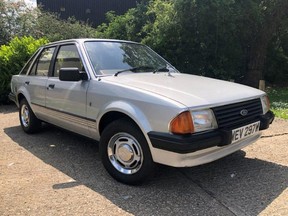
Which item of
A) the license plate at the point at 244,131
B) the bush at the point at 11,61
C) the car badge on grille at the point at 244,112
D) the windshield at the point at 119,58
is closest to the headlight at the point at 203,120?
the license plate at the point at 244,131

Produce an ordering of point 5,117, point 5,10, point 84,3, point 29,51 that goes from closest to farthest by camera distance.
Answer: point 5,117
point 29,51
point 5,10
point 84,3

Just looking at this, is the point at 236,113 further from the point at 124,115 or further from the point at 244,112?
the point at 124,115

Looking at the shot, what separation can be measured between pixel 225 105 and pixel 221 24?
731 cm

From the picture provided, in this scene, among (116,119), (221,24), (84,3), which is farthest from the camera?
(84,3)

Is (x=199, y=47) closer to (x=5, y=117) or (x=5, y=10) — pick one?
(x=5, y=117)

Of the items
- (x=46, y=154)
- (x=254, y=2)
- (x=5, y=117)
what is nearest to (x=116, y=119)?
(x=46, y=154)

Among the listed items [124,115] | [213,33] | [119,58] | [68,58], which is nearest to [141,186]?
[124,115]

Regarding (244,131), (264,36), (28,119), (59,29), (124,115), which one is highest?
(59,29)

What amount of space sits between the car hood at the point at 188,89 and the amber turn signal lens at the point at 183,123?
0.41 feet

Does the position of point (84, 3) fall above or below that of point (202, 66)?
above

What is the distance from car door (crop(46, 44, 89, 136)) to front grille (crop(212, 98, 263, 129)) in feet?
5.63

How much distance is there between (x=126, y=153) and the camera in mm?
3619

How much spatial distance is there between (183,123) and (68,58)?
2.35 meters

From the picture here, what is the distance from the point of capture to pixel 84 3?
69.3ft
